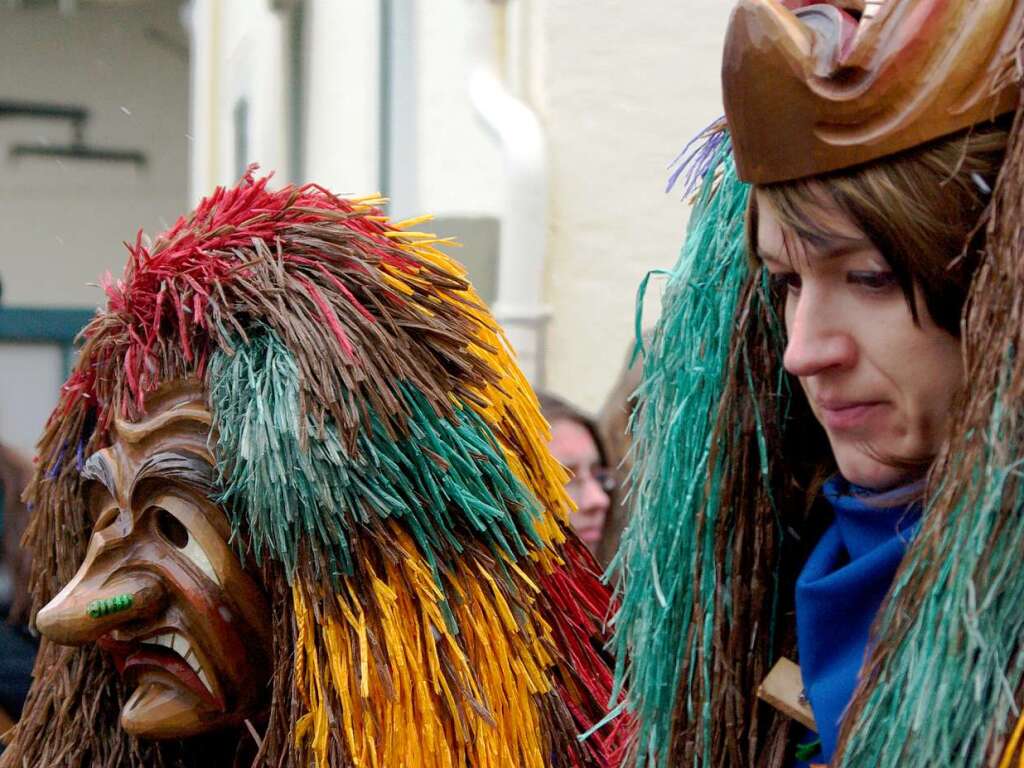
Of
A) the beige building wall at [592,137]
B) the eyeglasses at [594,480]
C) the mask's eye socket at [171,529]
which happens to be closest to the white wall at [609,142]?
the beige building wall at [592,137]

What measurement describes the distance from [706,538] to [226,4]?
6452 mm

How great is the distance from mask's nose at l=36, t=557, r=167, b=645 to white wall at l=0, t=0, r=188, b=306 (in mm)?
6344

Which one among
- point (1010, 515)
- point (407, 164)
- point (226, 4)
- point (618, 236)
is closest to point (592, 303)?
point (618, 236)

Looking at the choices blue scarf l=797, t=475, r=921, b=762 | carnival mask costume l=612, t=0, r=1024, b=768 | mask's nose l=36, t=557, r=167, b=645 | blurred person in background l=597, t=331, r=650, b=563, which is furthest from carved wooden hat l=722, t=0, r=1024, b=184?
blurred person in background l=597, t=331, r=650, b=563

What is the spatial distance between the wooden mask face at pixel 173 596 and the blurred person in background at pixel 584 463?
3.29 feet

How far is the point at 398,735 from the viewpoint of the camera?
1.54 meters

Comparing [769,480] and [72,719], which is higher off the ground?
[769,480]

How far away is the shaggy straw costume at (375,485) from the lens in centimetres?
155

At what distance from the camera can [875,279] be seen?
44.3 inches

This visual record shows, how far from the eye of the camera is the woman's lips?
1.15 m

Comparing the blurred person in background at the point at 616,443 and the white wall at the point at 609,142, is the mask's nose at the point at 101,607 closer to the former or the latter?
the blurred person in background at the point at 616,443

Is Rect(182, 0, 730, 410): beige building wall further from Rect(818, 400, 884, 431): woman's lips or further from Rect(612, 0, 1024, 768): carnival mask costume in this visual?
Rect(818, 400, 884, 431): woman's lips

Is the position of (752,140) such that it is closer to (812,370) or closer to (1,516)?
(812,370)

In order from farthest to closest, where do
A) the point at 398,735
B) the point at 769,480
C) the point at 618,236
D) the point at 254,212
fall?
the point at 618,236 → the point at 254,212 → the point at 398,735 → the point at 769,480
